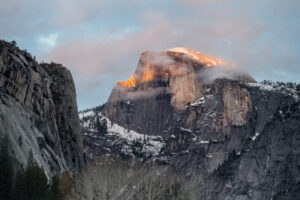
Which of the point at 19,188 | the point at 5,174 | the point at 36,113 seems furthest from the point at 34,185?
the point at 36,113

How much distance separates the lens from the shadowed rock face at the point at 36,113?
11119cm

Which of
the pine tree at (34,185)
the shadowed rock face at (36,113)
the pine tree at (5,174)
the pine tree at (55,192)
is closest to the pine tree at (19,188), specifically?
the pine tree at (34,185)

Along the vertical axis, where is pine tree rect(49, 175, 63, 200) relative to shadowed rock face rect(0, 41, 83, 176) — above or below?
below

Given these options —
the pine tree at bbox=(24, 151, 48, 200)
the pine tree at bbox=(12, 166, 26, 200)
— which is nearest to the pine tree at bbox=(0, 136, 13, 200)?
the pine tree at bbox=(12, 166, 26, 200)

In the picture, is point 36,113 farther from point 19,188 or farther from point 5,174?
point 19,188

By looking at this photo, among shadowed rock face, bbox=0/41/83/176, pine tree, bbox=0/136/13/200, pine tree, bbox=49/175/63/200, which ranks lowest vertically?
pine tree, bbox=49/175/63/200

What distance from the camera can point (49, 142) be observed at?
134 metres

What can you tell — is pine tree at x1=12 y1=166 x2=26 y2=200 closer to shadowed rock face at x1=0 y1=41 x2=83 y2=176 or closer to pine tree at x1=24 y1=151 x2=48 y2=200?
pine tree at x1=24 y1=151 x2=48 y2=200

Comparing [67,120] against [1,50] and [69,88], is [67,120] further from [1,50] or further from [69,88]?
[1,50]

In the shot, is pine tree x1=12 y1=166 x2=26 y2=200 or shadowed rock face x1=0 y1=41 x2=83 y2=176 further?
shadowed rock face x1=0 y1=41 x2=83 y2=176

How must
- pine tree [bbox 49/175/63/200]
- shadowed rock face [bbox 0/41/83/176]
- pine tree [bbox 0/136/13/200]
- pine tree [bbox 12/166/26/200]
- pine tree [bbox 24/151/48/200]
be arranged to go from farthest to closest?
shadowed rock face [bbox 0/41/83/176] → pine tree [bbox 49/175/63/200] → pine tree [bbox 24/151/48/200] → pine tree [bbox 0/136/13/200] → pine tree [bbox 12/166/26/200]

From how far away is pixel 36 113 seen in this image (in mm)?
134375

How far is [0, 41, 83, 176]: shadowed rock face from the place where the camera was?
11119 centimetres

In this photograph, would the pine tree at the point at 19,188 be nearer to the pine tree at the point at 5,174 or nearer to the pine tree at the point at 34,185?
the pine tree at the point at 34,185
